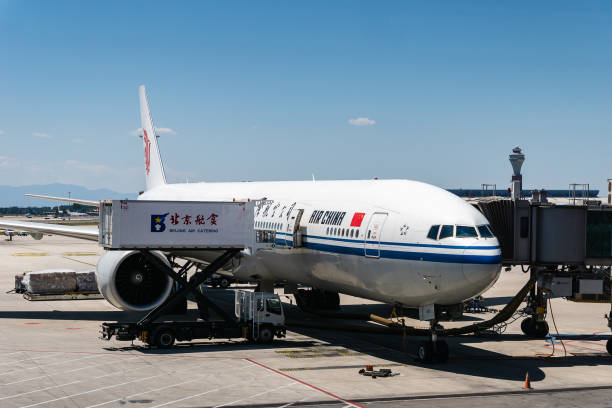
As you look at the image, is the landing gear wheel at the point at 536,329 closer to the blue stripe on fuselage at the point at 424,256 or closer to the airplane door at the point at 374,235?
the blue stripe on fuselage at the point at 424,256

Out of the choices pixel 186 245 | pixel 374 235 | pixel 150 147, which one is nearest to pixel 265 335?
pixel 186 245

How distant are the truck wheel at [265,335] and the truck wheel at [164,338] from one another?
9.76ft

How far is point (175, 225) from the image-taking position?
26.7 meters

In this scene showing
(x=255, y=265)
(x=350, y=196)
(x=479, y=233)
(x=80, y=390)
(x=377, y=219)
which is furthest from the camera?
(x=255, y=265)

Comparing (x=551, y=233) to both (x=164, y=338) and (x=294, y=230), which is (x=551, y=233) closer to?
(x=294, y=230)

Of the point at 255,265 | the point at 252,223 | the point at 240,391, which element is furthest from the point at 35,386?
the point at 255,265

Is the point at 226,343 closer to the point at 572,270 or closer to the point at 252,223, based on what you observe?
the point at 252,223

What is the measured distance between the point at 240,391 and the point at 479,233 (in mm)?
7789

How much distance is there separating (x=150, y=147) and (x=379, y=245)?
1032 inches

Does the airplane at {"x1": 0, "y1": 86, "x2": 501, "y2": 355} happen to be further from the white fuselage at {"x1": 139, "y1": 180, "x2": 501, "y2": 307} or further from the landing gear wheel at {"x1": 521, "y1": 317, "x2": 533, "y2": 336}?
the landing gear wheel at {"x1": 521, "y1": 317, "x2": 533, "y2": 336}

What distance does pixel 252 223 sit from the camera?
27609mm

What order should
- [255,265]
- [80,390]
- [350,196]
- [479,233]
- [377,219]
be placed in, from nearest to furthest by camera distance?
[80,390], [479,233], [377,219], [350,196], [255,265]

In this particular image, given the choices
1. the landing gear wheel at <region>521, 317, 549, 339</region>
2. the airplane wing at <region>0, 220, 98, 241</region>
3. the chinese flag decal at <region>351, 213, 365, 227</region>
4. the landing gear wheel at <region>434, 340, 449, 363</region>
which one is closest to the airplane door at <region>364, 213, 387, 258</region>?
the chinese flag decal at <region>351, 213, 365, 227</region>

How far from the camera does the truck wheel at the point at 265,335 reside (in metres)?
26.3
